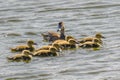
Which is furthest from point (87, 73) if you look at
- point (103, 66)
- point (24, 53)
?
point (24, 53)

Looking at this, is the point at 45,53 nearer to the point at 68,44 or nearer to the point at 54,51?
the point at 54,51

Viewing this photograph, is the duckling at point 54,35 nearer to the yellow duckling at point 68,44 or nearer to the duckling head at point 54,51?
the yellow duckling at point 68,44

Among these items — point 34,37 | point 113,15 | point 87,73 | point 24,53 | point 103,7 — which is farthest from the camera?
point 103,7

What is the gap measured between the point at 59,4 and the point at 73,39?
4356 millimetres

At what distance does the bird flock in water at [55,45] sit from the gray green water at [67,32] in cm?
14

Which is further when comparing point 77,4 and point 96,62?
point 77,4

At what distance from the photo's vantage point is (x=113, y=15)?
655 inches

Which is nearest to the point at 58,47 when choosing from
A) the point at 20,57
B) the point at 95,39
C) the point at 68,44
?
the point at 68,44

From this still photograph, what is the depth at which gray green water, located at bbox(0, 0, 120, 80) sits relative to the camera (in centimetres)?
1195

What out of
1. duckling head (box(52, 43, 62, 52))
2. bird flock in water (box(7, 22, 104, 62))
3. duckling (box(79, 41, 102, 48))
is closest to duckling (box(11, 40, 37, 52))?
bird flock in water (box(7, 22, 104, 62))

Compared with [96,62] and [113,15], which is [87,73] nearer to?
[96,62]

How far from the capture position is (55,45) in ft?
44.4

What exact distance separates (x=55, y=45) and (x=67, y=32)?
1949 millimetres

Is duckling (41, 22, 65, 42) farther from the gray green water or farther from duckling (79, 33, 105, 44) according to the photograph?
duckling (79, 33, 105, 44)
